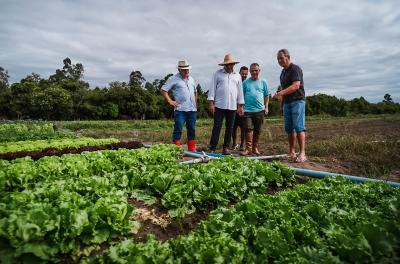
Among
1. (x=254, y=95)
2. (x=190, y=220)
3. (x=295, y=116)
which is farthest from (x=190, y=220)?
(x=254, y=95)

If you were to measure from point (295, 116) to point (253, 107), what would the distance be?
5.35ft

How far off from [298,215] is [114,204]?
1817 mm

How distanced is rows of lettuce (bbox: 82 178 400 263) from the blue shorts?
361 cm

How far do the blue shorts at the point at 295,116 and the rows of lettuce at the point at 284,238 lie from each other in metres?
3.61

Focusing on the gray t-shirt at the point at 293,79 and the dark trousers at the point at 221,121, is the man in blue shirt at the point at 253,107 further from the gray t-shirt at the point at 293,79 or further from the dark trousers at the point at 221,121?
the gray t-shirt at the point at 293,79

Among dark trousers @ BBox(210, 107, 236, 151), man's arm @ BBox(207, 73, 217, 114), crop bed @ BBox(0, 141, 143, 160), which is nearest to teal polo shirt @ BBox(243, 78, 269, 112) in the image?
dark trousers @ BBox(210, 107, 236, 151)

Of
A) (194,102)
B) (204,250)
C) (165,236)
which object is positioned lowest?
(165,236)

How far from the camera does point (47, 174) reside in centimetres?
500

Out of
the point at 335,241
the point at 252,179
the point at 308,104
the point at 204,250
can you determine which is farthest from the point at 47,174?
the point at 308,104

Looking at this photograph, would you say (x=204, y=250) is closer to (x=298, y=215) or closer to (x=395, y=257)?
(x=298, y=215)

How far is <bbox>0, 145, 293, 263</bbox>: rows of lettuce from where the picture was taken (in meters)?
2.74

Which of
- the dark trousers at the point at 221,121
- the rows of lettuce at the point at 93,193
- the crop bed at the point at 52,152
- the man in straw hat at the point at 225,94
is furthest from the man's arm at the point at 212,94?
the crop bed at the point at 52,152

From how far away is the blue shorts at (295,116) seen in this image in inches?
281

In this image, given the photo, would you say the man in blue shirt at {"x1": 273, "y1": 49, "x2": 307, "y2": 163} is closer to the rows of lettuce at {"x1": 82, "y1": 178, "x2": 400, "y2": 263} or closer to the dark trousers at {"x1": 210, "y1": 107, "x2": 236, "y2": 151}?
the dark trousers at {"x1": 210, "y1": 107, "x2": 236, "y2": 151}
